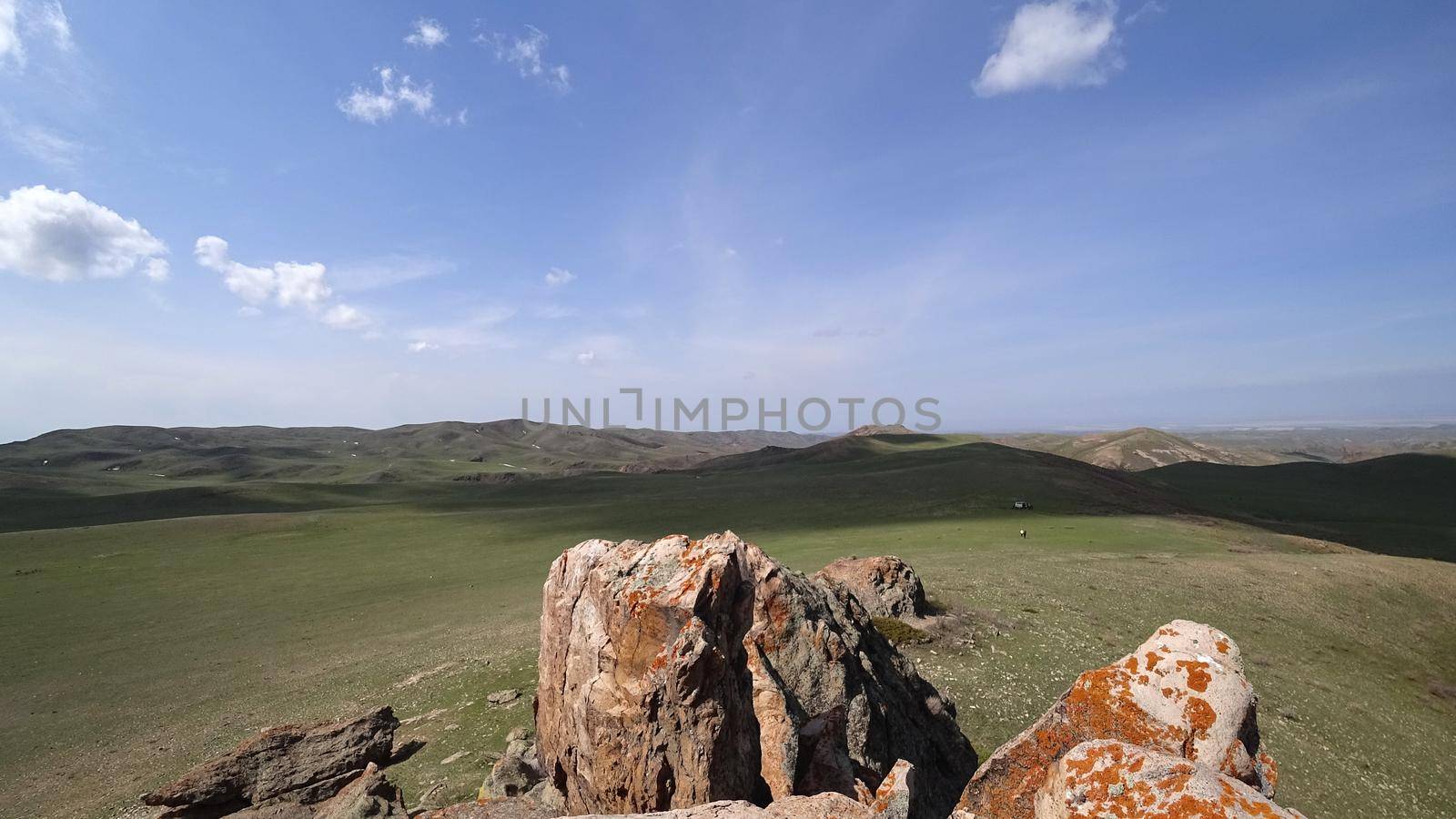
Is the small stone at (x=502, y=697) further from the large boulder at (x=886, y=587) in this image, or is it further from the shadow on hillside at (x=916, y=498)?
the shadow on hillside at (x=916, y=498)

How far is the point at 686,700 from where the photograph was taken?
8680 millimetres

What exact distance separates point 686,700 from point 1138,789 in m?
5.51

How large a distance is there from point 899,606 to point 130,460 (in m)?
238

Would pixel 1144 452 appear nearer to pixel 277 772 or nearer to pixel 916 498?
pixel 916 498

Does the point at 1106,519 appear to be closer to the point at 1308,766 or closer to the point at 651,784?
the point at 1308,766

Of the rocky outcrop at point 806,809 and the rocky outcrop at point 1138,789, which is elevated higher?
the rocky outcrop at point 1138,789

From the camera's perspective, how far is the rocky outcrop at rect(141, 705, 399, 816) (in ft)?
43.4

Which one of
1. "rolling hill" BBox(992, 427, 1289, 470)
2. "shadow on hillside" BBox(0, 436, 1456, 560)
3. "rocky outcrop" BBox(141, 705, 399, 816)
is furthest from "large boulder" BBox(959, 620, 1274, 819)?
"rolling hill" BBox(992, 427, 1289, 470)

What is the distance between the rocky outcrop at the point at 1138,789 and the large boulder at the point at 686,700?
3.38m

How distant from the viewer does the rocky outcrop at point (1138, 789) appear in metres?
4.64

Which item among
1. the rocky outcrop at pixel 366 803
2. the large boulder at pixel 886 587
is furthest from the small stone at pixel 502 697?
the large boulder at pixel 886 587

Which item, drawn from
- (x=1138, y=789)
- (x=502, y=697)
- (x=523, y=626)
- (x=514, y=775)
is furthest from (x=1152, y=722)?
(x=523, y=626)

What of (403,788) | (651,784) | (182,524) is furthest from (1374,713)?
(182,524)

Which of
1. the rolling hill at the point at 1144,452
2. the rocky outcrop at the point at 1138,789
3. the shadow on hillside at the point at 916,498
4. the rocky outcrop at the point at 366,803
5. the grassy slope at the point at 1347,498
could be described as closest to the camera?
the rocky outcrop at the point at 1138,789
